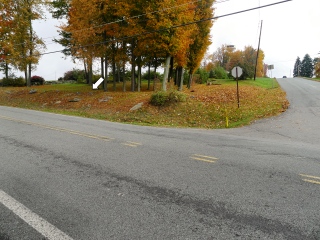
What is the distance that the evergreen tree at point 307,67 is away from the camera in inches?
3971

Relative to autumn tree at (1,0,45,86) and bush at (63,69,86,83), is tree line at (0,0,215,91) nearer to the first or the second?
autumn tree at (1,0,45,86)

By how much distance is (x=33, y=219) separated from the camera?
3.01 m

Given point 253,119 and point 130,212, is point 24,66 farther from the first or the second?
point 130,212

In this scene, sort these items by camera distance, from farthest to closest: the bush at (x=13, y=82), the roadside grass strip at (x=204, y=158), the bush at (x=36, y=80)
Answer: the bush at (x=36, y=80) < the bush at (x=13, y=82) < the roadside grass strip at (x=204, y=158)

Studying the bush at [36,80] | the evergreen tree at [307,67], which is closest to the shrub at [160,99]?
the bush at [36,80]

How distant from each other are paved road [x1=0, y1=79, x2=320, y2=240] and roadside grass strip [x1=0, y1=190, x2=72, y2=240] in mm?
14

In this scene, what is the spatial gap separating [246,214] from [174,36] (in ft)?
53.6

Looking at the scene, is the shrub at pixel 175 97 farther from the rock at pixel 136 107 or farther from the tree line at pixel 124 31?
the tree line at pixel 124 31

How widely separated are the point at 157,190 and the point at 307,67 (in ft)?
406

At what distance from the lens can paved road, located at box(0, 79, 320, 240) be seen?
2.81 m

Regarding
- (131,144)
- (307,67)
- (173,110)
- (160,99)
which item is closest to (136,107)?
(160,99)

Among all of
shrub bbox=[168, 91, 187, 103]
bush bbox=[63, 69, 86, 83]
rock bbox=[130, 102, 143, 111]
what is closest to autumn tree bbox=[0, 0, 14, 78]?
bush bbox=[63, 69, 86, 83]

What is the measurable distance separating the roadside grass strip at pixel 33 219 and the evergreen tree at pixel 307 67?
123 m

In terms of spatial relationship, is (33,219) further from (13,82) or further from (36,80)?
(36,80)
